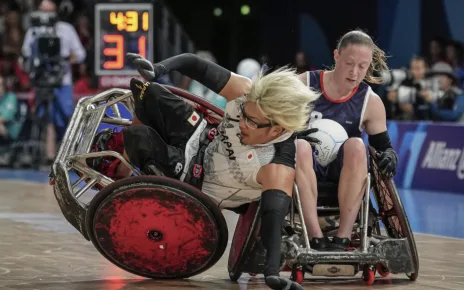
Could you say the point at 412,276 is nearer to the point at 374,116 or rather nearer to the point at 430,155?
the point at 374,116

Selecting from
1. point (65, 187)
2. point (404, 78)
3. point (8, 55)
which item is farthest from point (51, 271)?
point (8, 55)

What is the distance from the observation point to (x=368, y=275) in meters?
6.90

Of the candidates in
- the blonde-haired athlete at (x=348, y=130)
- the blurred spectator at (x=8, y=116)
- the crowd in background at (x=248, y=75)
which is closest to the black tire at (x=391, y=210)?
the blonde-haired athlete at (x=348, y=130)

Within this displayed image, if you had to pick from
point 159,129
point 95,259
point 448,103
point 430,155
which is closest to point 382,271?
point 159,129

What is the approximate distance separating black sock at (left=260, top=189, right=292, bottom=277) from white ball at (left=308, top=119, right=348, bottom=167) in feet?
2.62

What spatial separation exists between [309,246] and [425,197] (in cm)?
742

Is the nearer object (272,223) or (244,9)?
(272,223)

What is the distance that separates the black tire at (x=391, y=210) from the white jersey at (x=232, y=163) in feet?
2.66

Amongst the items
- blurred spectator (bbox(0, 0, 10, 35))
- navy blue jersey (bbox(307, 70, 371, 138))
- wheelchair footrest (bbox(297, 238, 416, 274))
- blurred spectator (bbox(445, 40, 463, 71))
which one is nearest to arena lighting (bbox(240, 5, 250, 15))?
blurred spectator (bbox(0, 0, 10, 35))

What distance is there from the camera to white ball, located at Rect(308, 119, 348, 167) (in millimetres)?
7121

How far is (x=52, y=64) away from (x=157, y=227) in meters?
11.4

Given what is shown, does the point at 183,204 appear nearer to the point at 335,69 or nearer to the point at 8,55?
the point at 335,69

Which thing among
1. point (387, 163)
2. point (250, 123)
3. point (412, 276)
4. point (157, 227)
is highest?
point (250, 123)

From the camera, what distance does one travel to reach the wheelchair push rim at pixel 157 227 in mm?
6434
